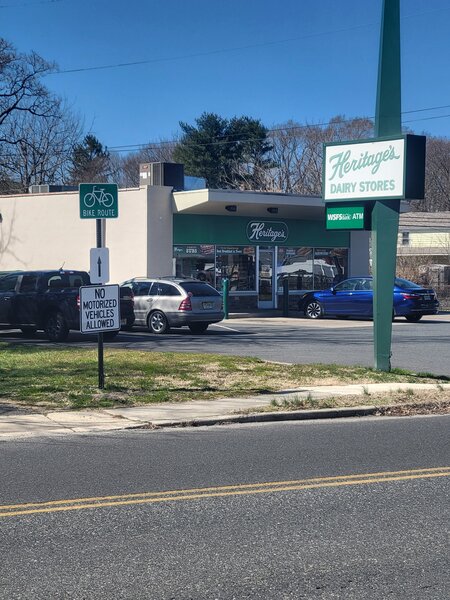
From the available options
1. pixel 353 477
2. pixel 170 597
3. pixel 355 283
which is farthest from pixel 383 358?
pixel 355 283

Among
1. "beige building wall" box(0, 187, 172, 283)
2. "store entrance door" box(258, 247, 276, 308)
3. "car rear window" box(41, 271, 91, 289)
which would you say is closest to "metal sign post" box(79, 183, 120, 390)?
"car rear window" box(41, 271, 91, 289)

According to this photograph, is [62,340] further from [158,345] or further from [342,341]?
[342,341]

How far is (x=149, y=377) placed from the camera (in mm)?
14031

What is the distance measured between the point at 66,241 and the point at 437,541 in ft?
89.7

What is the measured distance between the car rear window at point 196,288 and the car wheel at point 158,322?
1.01m

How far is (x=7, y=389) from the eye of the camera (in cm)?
1272

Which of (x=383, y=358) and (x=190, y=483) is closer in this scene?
(x=190, y=483)

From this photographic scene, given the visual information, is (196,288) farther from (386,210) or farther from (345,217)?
(386,210)

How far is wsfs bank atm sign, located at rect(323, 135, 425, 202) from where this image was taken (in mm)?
14570

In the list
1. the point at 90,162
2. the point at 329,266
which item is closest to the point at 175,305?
the point at 329,266

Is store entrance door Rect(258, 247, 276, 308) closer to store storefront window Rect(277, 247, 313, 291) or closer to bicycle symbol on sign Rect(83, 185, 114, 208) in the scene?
store storefront window Rect(277, 247, 313, 291)

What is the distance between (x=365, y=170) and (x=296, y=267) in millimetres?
20083

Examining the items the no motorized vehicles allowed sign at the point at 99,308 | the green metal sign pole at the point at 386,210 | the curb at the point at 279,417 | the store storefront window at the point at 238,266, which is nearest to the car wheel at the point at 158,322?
the store storefront window at the point at 238,266

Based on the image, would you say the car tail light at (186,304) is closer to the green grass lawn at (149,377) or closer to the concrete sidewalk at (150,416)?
the green grass lawn at (149,377)
